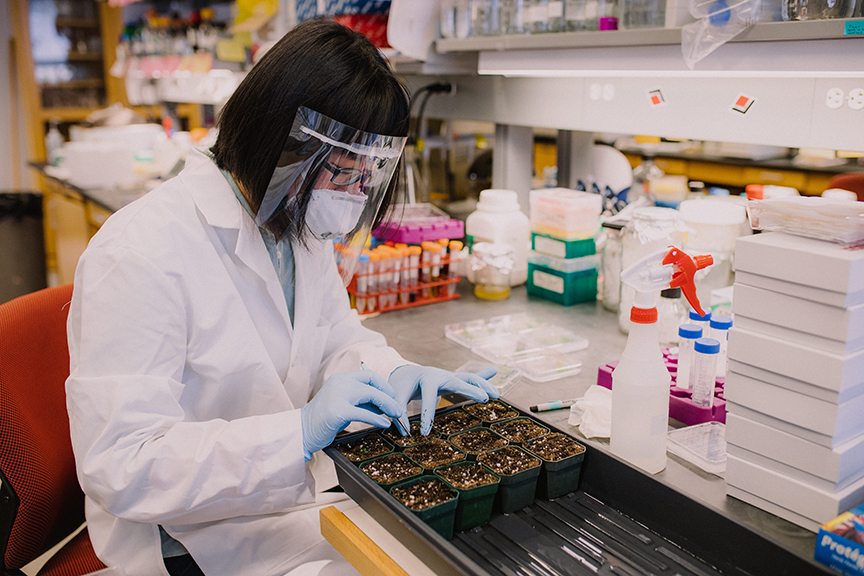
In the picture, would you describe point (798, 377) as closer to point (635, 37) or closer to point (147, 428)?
point (635, 37)

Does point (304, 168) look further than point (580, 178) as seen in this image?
No

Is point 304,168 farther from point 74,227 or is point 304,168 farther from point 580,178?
point 74,227

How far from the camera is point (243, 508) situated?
1127 mm

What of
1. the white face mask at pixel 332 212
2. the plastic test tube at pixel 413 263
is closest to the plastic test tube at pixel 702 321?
the white face mask at pixel 332 212

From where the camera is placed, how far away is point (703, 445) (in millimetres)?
1198

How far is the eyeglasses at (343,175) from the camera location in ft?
3.84

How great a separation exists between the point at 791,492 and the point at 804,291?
0.97 feet

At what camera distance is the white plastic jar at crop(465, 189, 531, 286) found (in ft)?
7.10

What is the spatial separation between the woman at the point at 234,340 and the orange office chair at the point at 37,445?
0.10m

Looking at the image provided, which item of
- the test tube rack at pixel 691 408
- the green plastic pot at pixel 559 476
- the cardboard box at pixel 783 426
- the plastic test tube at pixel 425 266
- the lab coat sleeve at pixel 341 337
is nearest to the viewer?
the cardboard box at pixel 783 426

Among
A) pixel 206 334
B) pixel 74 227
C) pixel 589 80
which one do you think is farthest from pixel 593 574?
pixel 74 227

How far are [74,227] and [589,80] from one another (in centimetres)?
349

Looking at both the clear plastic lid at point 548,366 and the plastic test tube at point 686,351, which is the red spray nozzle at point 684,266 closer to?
the plastic test tube at point 686,351

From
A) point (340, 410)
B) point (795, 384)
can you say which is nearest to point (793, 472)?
point (795, 384)
